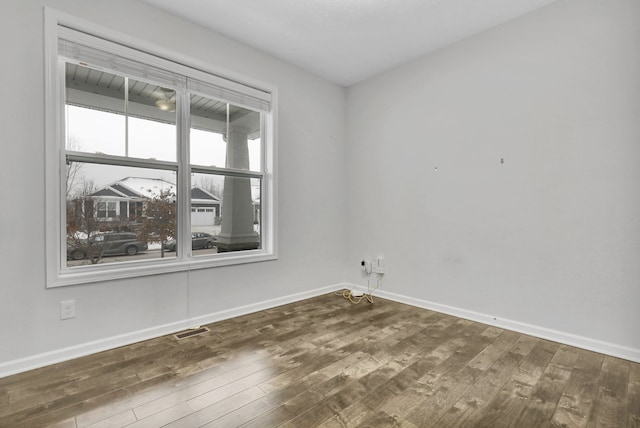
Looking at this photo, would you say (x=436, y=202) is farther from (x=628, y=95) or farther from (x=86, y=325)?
(x=86, y=325)

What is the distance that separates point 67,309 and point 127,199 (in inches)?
35.2

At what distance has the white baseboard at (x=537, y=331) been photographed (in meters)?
2.29

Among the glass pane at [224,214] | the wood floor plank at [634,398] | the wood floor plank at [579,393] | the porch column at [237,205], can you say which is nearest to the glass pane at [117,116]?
the glass pane at [224,214]

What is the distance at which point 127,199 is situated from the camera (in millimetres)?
2615

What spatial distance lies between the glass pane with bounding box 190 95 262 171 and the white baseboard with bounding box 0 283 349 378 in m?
1.43

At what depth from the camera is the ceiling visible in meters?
2.63

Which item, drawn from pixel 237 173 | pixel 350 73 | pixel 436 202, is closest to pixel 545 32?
pixel 436 202

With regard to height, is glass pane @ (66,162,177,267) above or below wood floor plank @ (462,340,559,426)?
above

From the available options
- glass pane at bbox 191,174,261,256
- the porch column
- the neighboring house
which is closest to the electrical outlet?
the neighboring house

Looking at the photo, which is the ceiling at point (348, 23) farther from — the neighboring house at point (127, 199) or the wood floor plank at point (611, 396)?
the wood floor plank at point (611, 396)

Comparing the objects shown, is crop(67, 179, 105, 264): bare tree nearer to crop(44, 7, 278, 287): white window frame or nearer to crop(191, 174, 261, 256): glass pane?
crop(44, 7, 278, 287): white window frame

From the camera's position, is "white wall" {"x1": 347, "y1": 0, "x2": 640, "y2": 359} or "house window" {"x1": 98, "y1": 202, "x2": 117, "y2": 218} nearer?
"white wall" {"x1": 347, "y1": 0, "x2": 640, "y2": 359}

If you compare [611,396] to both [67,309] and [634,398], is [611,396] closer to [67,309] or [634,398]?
[634,398]

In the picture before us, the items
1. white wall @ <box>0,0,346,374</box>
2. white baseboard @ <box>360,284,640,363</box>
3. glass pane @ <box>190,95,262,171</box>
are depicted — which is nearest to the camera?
white wall @ <box>0,0,346,374</box>
